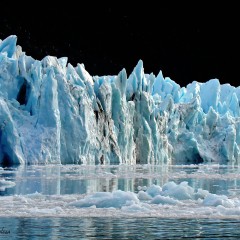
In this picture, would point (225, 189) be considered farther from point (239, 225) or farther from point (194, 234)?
point (194, 234)

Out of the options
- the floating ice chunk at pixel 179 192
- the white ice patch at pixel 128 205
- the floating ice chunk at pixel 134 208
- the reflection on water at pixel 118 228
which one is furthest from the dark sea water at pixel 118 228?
the floating ice chunk at pixel 179 192

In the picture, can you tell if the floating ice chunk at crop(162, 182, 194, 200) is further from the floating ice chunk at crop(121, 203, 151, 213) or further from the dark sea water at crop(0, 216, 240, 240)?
the dark sea water at crop(0, 216, 240, 240)

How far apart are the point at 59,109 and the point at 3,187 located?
20210 millimetres

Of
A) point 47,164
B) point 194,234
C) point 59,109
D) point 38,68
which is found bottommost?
point 194,234

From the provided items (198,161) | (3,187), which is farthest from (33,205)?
(198,161)

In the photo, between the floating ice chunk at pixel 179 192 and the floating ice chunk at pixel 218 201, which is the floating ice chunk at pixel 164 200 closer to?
the floating ice chunk at pixel 218 201

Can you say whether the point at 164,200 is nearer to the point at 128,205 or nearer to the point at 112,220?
the point at 128,205

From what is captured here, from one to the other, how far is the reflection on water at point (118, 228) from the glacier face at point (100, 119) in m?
22.9

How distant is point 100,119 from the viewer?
40000 mm

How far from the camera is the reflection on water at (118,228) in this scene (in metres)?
7.86

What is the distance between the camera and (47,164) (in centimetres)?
3278

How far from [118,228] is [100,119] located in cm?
3155

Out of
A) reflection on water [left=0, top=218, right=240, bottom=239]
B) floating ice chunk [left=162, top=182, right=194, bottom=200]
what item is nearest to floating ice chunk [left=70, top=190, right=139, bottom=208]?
floating ice chunk [left=162, top=182, right=194, bottom=200]

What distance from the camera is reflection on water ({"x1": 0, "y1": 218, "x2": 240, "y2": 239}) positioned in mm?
7859
